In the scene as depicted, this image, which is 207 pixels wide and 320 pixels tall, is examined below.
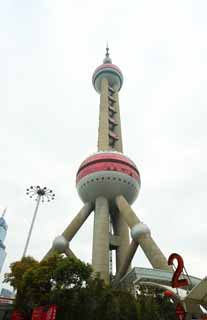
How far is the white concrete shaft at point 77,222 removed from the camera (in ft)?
148

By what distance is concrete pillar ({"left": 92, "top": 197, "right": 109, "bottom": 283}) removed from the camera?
40.3m

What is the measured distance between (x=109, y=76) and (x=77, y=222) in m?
37.1

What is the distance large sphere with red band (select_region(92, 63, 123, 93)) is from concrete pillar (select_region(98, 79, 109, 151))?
1.98m

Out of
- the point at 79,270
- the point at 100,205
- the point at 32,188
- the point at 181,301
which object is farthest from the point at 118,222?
the point at 181,301

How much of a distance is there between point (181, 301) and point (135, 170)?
30675mm

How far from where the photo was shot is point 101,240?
42.7 metres

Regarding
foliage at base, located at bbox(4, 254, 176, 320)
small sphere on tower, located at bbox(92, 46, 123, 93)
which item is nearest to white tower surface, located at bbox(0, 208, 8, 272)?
small sphere on tower, located at bbox(92, 46, 123, 93)

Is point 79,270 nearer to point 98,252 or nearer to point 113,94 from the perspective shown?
point 98,252

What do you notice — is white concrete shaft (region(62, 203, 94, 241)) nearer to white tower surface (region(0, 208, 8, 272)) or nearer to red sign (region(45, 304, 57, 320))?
red sign (region(45, 304, 57, 320))

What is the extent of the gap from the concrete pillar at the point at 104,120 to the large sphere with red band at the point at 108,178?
6688 mm

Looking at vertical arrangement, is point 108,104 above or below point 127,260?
above

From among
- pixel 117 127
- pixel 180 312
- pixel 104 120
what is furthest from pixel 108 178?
pixel 180 312

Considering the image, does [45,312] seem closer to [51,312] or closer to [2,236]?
[51,312]

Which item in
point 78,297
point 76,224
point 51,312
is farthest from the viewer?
point 76,224
